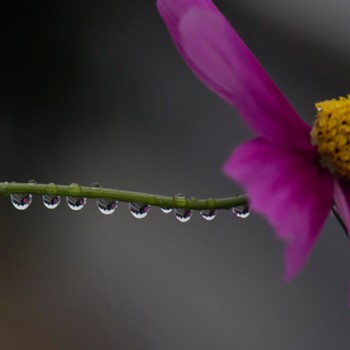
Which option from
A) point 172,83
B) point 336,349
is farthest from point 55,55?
point 336,349

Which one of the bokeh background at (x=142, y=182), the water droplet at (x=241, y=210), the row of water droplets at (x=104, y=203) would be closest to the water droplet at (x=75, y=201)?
the row of water droplets at (x=104, y=203)

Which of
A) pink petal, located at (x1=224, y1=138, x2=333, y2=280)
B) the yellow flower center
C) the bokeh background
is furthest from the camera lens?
the bokeh background

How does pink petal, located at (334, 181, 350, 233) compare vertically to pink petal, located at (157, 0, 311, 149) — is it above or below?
below

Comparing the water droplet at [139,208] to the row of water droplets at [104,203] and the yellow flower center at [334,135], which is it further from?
the yellow flower center at [334,135]

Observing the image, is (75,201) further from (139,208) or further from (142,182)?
(142,182)

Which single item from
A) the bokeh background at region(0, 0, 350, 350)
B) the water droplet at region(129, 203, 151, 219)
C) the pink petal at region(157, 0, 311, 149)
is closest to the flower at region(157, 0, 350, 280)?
the pink petal at region(157, 0, 311, 149)

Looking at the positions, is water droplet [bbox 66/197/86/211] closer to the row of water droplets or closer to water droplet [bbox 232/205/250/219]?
the row of water droplets

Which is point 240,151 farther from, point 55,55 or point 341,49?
point 341,49
